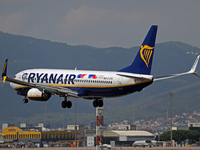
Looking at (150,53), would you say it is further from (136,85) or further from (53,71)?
(53,71)

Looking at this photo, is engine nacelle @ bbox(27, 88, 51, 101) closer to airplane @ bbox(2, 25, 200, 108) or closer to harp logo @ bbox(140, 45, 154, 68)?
airplane @ bbox(2, 25, 200, 108)

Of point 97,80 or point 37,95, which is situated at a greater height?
point 97,80

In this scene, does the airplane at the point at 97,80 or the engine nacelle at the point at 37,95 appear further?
the engine nacelle at the point at 37,95

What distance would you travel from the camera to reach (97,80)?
284ft

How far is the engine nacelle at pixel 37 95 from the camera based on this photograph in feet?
291

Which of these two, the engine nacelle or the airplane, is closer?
the airplane

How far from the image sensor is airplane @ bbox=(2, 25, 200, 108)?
277 feet

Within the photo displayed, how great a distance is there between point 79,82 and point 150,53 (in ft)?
40.1

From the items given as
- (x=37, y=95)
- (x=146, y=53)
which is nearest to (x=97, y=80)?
(x=146, y=53)

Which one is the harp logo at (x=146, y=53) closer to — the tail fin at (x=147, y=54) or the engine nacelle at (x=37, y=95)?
the tail fin at (x=147, y=54)

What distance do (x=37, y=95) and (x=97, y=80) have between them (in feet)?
33.8

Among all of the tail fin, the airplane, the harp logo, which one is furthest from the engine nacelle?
the harp logo

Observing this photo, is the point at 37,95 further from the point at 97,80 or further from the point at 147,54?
the point at 147,54

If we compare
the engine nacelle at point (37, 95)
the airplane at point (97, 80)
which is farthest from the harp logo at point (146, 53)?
the engine nacelle at point (37, 95)
